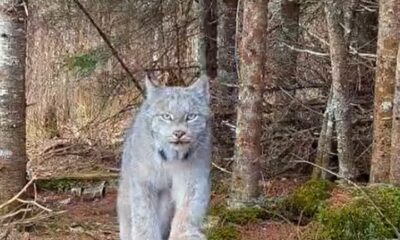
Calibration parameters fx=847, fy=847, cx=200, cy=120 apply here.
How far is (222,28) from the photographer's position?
10586 millimetres

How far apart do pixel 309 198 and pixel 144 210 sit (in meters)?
1.69

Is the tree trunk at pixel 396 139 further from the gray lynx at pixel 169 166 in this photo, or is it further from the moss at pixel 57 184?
the moss at pixel 57 184

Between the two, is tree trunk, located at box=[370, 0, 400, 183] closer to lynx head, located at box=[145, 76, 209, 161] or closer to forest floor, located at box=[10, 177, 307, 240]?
forest floor, located at box=[10, 177, 307, 240]

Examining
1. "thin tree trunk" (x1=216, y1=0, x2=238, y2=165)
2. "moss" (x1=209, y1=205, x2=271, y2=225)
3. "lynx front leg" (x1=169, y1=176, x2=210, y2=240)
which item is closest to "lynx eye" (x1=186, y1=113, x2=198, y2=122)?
"lynx front leg" (x1=169, y1=176, x2=210, y2=240)

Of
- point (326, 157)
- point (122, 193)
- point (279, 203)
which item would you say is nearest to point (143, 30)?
point (326, 157)

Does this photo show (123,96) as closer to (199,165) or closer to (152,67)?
(152,67)

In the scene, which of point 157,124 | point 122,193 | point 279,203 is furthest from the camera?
point 279,203

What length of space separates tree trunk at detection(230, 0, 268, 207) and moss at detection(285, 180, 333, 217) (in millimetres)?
378

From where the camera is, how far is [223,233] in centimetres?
672

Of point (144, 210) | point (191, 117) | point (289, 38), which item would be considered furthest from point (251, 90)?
point (289, 38)

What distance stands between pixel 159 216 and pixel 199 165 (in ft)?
1.58

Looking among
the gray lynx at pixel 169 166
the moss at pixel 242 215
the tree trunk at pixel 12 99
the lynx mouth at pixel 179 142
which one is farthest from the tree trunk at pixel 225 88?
the lynx mouth at pixel 179 142

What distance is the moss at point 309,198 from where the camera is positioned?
22.2ft

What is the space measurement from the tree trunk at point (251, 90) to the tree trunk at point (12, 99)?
1.98 m
